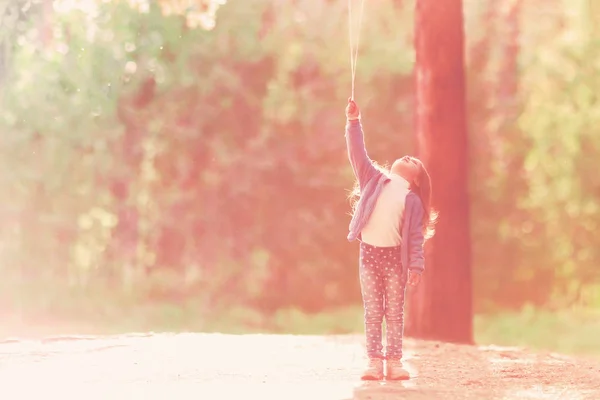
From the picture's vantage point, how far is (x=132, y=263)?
20.0 m

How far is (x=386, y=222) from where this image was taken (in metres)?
8.35

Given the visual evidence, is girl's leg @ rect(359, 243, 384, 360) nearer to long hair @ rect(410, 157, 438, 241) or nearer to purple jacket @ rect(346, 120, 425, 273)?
purple jacket @ rect(346, 120, 425, 273)

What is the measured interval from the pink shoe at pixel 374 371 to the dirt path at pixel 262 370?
0.32 ft

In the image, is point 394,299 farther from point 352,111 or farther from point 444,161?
point 444,161

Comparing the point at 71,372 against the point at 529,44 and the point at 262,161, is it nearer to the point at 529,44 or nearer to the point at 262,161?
the point at 262,161

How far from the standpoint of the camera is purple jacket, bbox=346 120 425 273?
27.0 ft

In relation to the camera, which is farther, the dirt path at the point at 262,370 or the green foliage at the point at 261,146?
the green foliage at the point at 261,146

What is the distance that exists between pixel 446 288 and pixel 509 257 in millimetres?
8084

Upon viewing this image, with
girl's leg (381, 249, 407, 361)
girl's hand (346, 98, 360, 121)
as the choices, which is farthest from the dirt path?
girl's hand (346, 98, 360, 121)

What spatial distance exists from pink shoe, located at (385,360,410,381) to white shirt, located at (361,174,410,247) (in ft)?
2.89

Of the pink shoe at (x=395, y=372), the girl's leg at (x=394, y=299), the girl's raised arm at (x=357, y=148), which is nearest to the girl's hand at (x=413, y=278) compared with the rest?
the girl's leg at (x=394, y=299)

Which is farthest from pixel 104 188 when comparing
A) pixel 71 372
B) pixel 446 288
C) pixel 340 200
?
pixel 71 372

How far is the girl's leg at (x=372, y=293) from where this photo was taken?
8.38m

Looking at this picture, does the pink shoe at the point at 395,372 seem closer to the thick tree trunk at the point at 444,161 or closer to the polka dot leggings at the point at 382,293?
the polka dot leggings at the point at 382,293
